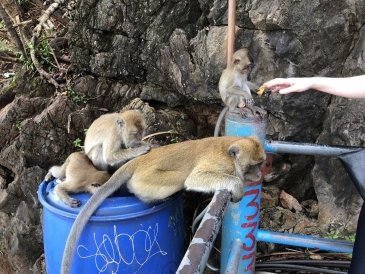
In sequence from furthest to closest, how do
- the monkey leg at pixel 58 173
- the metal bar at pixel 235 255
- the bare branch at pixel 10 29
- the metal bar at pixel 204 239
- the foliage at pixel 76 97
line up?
the bare branch at pixel 10 29, the foliage at pixel 76 97, the monkey leg at pixel 58 173, the metal bar at pixel 235 255, the metal bar at pixel 204 239

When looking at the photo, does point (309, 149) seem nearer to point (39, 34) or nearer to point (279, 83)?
point (279, 83)

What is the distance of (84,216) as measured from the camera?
9.03 feet

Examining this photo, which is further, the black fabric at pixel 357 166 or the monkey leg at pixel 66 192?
the monkey leg at pixel 66 192

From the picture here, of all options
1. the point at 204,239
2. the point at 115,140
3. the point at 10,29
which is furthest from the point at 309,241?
the point at 10,29

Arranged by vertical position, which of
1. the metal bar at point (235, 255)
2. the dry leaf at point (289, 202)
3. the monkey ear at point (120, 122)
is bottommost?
the dry leaf at point (289, 202)

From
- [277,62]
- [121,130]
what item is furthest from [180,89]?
[121,130]

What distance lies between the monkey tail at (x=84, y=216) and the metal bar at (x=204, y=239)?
3.35ft

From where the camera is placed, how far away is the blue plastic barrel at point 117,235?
2.89 metres

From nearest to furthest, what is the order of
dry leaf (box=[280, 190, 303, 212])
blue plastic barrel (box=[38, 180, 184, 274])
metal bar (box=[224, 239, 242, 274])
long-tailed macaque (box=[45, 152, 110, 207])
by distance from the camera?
1. metal bar (box=[224, 239, 242, 274])
2. blue plastic barrel (box=[38, 180, 184, 274])
3. long-tailed macaque (box=[45, 152, 110, 207])
4. dry leaf (box=[280, 190, 303, 212])

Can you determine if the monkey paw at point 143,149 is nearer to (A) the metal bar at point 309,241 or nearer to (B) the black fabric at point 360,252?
(A) the metal bar at point 309,241

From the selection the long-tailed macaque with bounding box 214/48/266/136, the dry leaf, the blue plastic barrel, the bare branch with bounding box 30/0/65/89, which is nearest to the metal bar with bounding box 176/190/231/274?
the blue plastic barrel

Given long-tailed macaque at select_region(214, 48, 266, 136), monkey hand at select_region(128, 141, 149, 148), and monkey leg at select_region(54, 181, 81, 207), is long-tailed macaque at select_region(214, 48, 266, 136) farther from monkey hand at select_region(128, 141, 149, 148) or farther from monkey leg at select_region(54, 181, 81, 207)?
monkey leg at select_region(54, 181, 81, 207)

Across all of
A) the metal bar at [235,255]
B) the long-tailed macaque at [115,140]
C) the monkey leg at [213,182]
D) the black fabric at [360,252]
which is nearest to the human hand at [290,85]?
the monkey leg at [213,182]

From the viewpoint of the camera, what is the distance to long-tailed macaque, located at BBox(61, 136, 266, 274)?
9.09 feet
